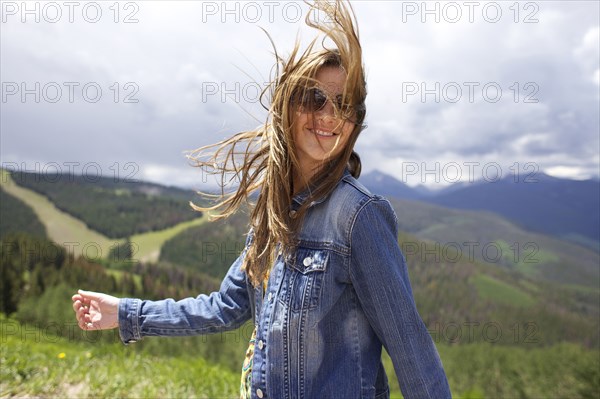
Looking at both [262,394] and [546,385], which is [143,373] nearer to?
[262,394]

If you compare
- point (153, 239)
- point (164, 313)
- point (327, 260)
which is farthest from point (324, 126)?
point (153, 239)

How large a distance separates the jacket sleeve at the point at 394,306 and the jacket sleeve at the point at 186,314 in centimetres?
84

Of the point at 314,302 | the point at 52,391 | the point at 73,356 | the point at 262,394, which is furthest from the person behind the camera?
the point at 73,356

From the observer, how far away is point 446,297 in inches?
4724

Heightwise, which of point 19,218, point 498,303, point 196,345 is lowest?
point 498,303

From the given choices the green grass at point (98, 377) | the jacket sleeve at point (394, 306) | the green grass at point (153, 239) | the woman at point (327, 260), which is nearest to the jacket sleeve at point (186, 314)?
the woman at point (327, 260)

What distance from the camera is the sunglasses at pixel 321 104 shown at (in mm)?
1660

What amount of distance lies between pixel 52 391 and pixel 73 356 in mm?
1318

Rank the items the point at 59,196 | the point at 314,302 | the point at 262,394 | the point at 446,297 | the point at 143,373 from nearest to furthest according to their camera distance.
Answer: the point at 314,302 < the point at 262,394 < the point at 143,373 < the point at 446,297 < the point at 59,196

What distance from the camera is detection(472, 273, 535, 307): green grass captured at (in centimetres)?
12538

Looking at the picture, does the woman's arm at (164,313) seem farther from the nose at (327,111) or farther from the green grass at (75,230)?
the green grass at (75,230)

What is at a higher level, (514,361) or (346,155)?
(346,155)

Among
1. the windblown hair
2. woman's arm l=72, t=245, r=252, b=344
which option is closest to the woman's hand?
woman's arm l=72, t=245, r=252, b=344

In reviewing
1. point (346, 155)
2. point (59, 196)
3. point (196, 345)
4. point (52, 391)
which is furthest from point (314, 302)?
point (59, 196)
